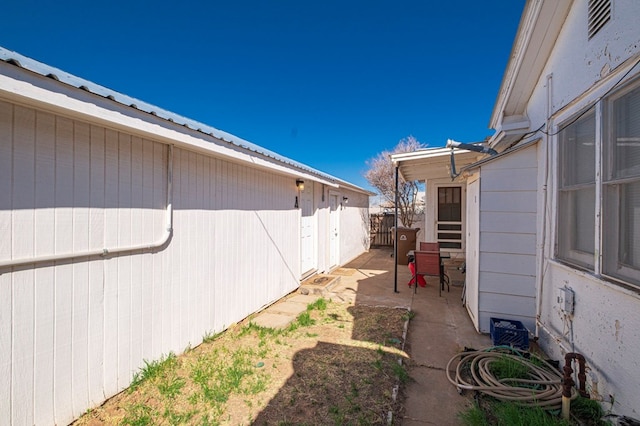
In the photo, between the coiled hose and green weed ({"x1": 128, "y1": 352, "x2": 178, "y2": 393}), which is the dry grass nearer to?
green weed ({"x1": 128, "y1": 352, "x2": 178, "y2": 393})

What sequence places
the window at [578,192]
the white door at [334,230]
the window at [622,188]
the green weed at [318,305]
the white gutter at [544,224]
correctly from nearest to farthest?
1. the window at [622,188]
2. the window at [578,192]
3. the white gutter at [544,224]
4. the green weed at [318,305]
5. the white door at [334,230]

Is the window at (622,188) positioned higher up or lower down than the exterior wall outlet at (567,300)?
higher up

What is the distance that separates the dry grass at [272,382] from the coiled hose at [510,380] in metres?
0.65

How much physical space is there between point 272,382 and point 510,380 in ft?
7.71

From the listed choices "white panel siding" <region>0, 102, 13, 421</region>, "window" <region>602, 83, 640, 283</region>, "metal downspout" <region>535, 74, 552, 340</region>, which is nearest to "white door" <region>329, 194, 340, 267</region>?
"metal downspout" <region>535, 74, 552, 340</region>

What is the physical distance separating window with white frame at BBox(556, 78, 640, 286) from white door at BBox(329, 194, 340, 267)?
6187mm

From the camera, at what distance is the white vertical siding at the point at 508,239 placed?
3.61 meters

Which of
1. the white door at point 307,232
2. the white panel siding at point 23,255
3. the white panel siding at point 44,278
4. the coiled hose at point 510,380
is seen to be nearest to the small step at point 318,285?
the white door at point 307,232

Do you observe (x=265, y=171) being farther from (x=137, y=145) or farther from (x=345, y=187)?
(x=345, y=187)

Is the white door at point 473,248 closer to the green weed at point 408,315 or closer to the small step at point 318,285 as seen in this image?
the green weed at point 408,315

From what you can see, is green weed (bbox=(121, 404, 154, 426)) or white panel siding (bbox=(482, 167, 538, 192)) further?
white panel siding (bbox=(482, 167, 538, 192))

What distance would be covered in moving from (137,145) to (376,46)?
8186mm

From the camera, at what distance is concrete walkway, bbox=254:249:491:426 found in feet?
8.11

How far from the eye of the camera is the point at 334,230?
8867mm
